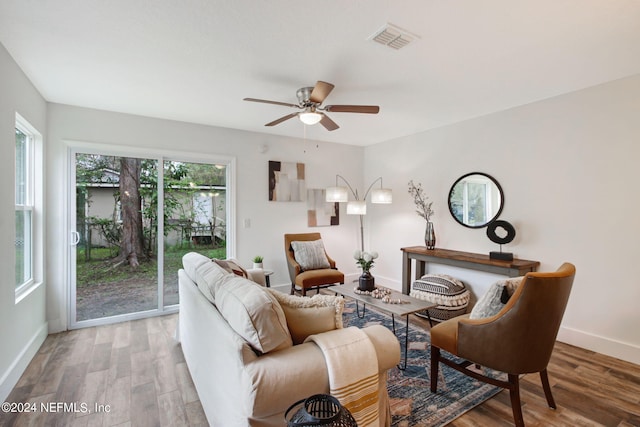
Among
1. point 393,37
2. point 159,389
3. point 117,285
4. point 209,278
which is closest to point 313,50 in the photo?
point 393,37

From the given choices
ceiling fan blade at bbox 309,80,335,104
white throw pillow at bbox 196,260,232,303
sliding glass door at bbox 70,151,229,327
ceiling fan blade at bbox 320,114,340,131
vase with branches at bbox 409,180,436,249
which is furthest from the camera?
vase with branches at bbox 409,180,436,249

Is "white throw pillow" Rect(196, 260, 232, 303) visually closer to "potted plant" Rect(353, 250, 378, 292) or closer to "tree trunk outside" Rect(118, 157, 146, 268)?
"potted plant" Rect(353, 250, 378, 292)

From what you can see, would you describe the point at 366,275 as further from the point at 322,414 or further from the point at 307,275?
the point at 322,414

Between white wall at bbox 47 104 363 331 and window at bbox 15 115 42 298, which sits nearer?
window at bbox 15 115 42 298

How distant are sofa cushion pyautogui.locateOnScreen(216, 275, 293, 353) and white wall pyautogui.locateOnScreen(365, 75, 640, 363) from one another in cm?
307

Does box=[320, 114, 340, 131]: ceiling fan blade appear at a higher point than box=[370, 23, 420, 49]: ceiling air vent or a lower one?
lower

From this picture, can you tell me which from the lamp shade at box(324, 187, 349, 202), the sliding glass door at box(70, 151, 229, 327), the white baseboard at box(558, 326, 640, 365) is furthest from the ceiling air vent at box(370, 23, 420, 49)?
the white baseboard at box(558, 326, 640, 365)

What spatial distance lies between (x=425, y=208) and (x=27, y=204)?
4.60 m

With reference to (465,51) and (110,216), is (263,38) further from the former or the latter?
(110,216)

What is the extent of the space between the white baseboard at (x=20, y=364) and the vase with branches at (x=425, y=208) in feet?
14.0

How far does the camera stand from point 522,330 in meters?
1.76

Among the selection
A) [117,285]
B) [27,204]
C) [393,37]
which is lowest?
[117,285]

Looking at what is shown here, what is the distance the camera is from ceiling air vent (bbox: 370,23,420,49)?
1962 mm

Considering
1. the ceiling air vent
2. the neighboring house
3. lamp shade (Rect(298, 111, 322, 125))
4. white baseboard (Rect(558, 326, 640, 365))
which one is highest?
the ceiling air vent
